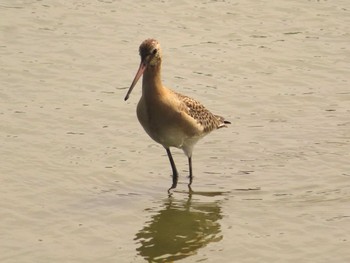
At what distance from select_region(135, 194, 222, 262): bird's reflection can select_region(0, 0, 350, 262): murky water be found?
0.02 metres

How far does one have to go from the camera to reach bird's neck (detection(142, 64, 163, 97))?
12.7m

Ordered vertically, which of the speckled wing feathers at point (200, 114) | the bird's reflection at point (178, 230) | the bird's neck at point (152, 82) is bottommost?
the bird's reflection at point (178, 230)

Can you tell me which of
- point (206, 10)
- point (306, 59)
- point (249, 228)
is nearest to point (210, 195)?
point (249, 228)

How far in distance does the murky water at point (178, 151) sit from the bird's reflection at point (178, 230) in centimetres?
2

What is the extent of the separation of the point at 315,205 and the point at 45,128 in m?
3.98

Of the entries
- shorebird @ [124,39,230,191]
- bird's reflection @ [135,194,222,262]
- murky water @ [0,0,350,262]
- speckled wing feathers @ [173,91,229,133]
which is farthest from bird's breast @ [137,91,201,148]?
bird's reflection @ [135,194,222,262]

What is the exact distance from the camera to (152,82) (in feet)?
41.8

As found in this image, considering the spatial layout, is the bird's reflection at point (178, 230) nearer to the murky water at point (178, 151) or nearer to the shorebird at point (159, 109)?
the murky water at point (178, 151)

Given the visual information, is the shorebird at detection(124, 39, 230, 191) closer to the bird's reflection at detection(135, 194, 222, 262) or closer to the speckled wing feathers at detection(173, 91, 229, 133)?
the speckled wing feathers at detection(173, 91, 229, 133)

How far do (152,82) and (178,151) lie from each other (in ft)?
7.18

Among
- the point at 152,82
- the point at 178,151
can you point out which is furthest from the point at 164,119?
the point at 178,151

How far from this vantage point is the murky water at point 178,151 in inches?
450

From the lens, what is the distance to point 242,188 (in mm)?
13031

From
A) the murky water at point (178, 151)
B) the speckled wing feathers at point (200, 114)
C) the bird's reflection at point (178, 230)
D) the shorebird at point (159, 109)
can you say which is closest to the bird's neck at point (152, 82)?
the shorebird at point (159, 109)
